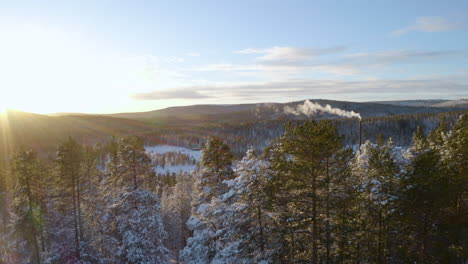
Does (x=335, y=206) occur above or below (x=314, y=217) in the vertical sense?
above

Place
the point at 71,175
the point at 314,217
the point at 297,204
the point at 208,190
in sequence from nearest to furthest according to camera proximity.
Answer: the point at 314,217, the point at 297,204, the point at 208,190, the point at 71,175

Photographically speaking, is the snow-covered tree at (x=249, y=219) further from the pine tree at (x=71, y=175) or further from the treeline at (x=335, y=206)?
the pine tree at (x=71, y=175)

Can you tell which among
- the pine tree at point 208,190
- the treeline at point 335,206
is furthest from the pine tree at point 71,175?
the treeline at point 335,206

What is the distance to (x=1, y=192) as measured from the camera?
40.6m

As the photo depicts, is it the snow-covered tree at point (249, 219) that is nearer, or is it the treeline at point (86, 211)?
the snow-covered tree at point (249, 219)

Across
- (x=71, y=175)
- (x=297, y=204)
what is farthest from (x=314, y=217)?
(x=71, y=175)

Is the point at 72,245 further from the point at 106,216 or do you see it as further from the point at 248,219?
the point at 248,219

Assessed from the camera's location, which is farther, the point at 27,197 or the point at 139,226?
the point at 27,197

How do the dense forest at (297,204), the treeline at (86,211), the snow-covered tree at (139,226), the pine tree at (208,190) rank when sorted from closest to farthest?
the dense forest at (297,204)
the pine tree at (208,190)
the snow-covered tree at (139,226)
the treeline at (86,211)

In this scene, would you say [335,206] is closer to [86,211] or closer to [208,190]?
[208,190]

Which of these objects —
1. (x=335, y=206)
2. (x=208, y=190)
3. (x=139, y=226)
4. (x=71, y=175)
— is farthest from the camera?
(x=71, y=175)

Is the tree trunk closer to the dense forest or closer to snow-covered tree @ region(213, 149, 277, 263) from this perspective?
the dense forest

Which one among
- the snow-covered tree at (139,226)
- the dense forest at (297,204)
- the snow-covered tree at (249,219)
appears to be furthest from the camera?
the snow-covered tree at (139,226)

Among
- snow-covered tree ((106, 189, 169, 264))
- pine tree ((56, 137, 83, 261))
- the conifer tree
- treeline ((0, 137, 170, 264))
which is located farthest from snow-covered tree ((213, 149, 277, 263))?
the conifer tree
